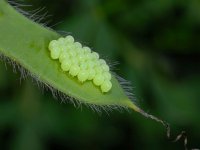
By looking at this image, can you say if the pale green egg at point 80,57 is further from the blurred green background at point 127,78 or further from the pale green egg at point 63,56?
the blurred green background at point 127,78

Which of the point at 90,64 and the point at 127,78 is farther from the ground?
the point at 127,78

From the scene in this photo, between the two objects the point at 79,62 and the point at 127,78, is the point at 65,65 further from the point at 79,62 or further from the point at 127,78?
the point at 127,78

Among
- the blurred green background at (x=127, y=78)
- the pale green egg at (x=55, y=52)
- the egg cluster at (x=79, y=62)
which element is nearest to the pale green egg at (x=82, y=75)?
the egg cluster at (x=79, y=62)

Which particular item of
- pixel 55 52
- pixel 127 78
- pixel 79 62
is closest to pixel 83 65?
pixel 79 62

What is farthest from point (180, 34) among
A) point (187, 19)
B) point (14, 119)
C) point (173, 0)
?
point (14, 119)

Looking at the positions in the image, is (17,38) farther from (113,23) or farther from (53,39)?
(113,23)
